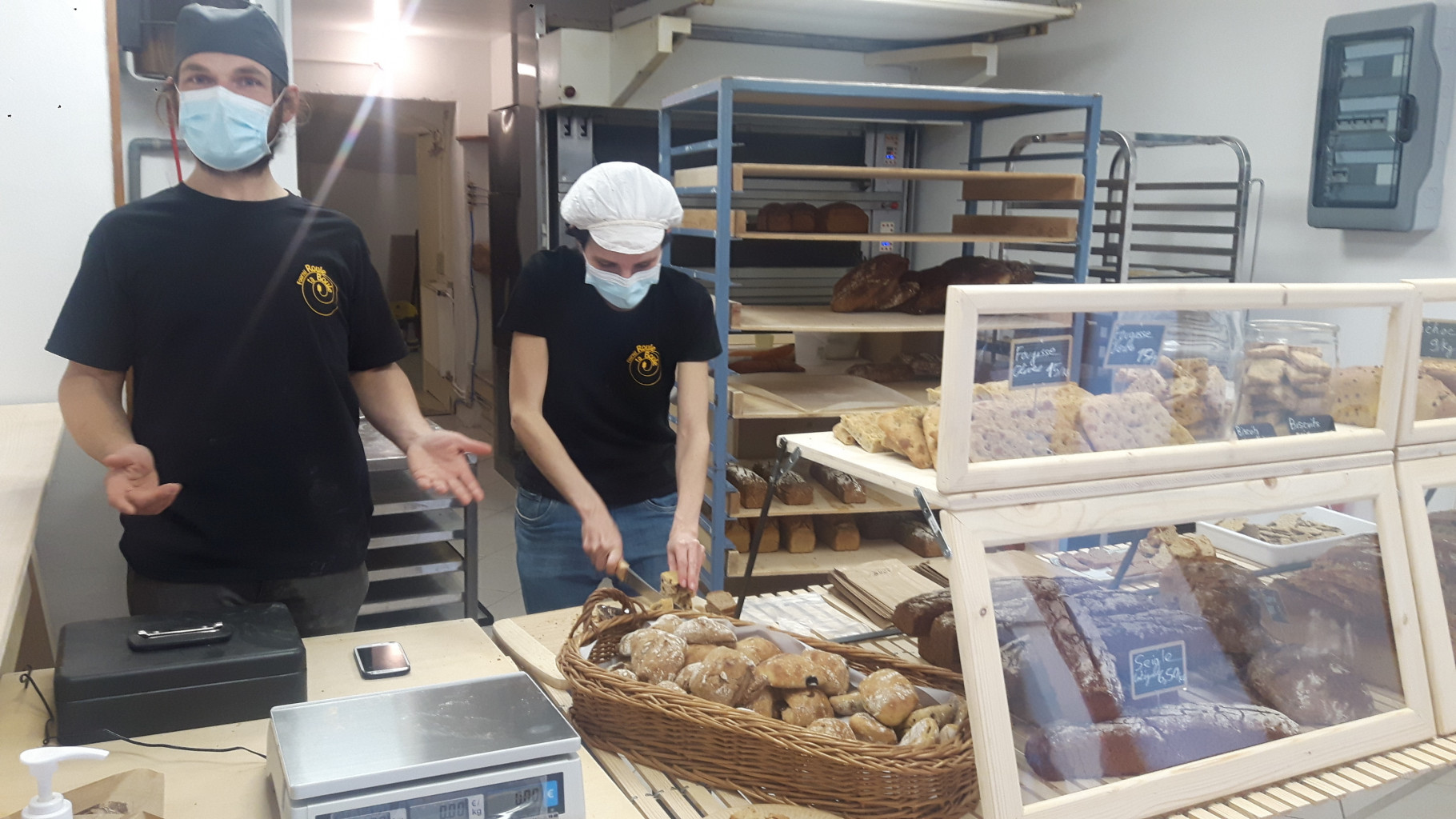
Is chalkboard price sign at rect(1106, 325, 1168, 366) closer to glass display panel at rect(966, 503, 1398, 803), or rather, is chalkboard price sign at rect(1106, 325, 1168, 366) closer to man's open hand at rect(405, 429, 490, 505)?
glass display panel at rect(966, 503, 1398, 803)

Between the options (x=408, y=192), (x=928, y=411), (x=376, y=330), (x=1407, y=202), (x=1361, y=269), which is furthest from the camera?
(x=408, y=192)

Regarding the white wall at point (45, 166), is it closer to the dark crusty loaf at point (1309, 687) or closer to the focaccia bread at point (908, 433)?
the focaccia bread at point (908, 433)

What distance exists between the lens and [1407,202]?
2842mm

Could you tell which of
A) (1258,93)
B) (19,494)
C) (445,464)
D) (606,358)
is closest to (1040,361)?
(445,464)

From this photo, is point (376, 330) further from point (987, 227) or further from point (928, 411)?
point (987, 227)

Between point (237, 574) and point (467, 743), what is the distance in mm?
911

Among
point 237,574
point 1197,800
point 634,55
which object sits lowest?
point 1197,800

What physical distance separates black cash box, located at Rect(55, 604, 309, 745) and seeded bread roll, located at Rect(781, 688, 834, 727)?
0.61 meters

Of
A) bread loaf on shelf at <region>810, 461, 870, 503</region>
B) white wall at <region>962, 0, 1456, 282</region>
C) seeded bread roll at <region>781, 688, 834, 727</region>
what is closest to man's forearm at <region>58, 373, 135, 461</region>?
seeded bread roll at <region>781, 688, 834, 727</region>

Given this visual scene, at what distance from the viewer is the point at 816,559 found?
11.7ft

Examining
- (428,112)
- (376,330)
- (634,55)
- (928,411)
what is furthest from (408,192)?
(928,411)

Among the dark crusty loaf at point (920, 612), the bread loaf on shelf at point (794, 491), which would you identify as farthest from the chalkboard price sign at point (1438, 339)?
the bread loaf on shelf at point (794, 491)

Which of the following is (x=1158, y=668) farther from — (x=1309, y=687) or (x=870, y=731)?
(x=870, y=731)

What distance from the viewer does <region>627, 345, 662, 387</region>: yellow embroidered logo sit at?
208 centimetres
